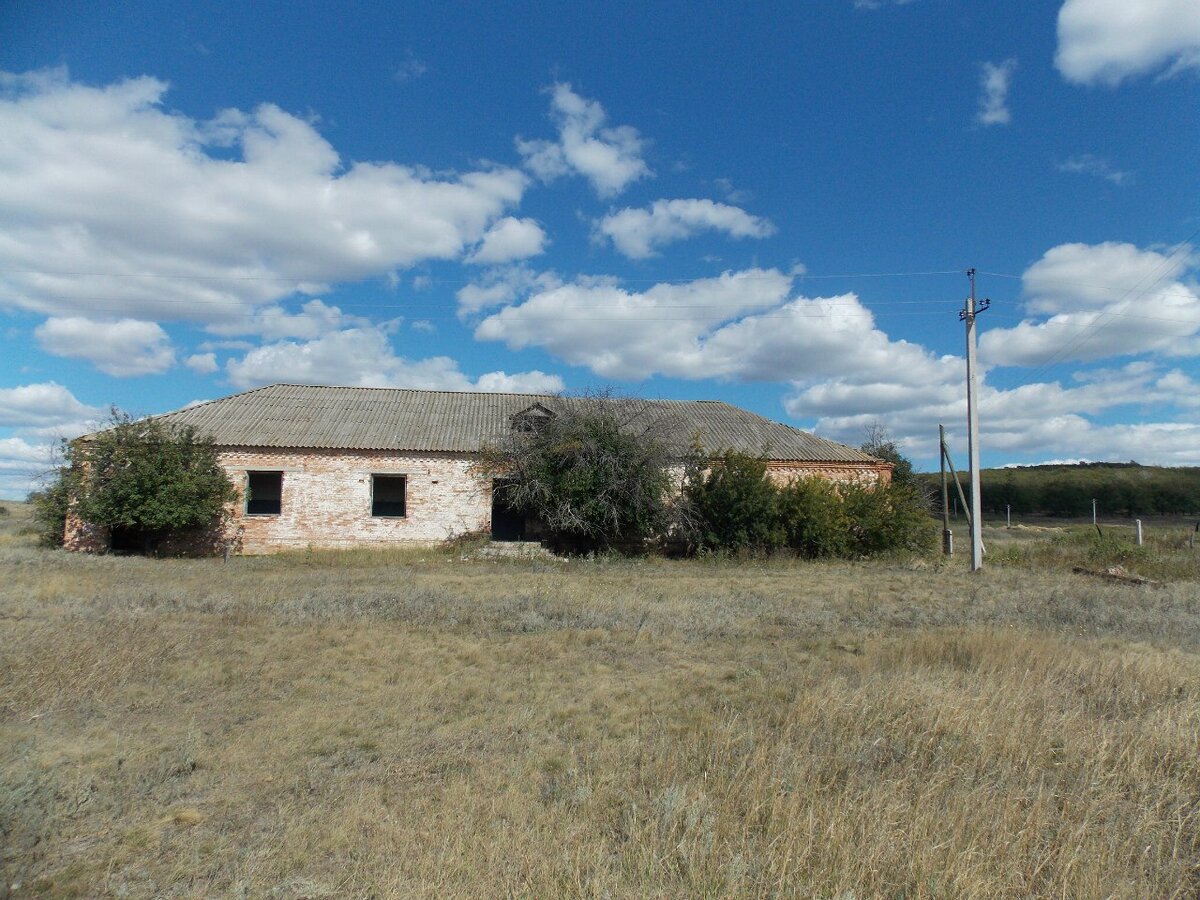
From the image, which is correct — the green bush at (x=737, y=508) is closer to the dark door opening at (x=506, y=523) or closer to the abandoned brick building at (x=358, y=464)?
the abandoned brick building at (x=358, y=464)

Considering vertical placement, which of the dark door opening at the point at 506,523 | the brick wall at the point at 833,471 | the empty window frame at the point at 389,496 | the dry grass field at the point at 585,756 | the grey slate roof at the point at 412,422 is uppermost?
the grey slate roof at the point at 412,422

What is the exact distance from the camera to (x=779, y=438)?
86.7 ft

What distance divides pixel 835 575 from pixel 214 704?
A: 1473 centimetres

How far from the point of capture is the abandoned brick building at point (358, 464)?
21422mm

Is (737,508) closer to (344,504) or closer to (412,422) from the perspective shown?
(412,422)

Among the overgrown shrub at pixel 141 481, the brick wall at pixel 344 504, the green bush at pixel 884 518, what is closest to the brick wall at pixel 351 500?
the brick wall at pixel 344 504

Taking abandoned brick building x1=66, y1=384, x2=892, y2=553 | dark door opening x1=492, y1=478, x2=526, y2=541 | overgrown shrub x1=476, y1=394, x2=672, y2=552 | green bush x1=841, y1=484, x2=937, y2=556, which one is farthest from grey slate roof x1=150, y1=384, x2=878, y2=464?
dark door opening x1=492, y1=478, x2=526, y2=541

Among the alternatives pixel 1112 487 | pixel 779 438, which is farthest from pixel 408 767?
pixel 1112 487

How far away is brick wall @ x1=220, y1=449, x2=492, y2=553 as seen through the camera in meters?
21.4

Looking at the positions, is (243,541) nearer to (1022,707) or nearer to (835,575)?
(835,575)

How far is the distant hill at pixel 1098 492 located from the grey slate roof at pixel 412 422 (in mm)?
21303

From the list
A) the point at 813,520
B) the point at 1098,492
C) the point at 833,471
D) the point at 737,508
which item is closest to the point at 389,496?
the point at 737,508

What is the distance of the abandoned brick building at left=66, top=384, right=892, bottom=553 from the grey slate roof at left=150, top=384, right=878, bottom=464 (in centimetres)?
6

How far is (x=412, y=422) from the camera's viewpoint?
79.5 ft
